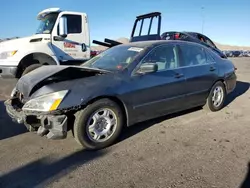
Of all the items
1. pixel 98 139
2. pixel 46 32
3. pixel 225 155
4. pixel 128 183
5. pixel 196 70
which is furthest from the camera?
pixel 46 32

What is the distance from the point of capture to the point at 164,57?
4691 mm

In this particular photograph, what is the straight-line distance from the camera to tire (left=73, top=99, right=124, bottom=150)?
355cm

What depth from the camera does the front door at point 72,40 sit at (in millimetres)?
8196

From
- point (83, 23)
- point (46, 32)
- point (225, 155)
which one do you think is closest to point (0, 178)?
point (225, 155)

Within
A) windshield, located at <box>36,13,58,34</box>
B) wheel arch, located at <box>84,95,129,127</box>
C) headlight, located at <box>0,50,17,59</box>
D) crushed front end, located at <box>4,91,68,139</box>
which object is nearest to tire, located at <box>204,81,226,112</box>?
wheel arch, located at <box>84,95,129,127</box>

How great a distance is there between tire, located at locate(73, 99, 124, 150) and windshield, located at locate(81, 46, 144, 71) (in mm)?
703

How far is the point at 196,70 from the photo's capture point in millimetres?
5121

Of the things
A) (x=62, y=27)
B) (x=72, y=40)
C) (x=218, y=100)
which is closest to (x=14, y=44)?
(x=62, y=27)

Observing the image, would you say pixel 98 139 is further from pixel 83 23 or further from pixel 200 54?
pixel 83 23

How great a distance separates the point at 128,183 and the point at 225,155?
4.82ft

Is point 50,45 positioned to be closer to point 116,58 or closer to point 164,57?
point 116,58

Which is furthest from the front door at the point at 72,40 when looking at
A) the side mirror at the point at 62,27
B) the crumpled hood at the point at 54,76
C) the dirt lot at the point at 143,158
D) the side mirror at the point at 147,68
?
the side mirror at the point at 147,68

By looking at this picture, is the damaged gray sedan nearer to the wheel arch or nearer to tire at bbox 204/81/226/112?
the wheel arch

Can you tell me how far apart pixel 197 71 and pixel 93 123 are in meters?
2.49
